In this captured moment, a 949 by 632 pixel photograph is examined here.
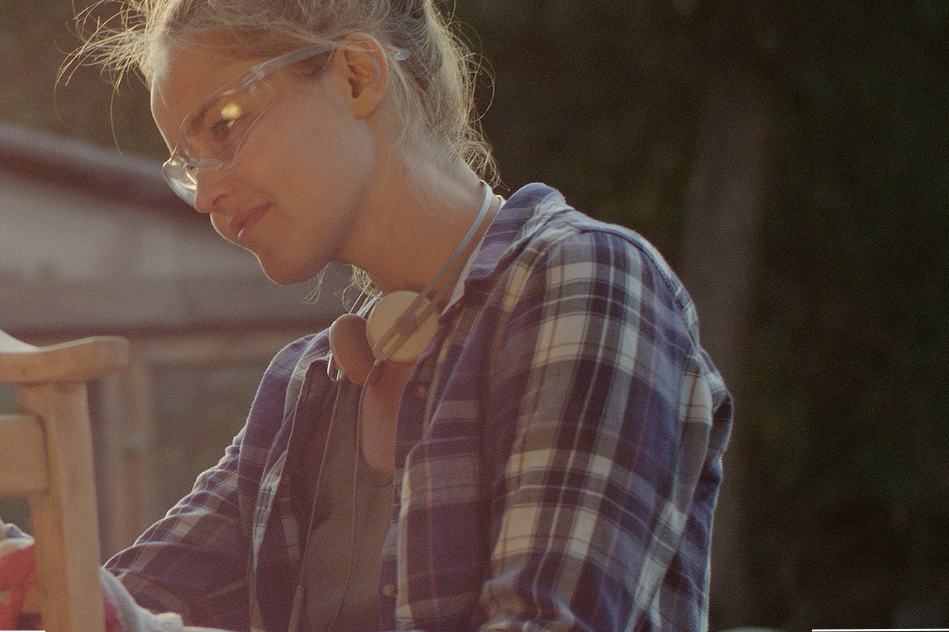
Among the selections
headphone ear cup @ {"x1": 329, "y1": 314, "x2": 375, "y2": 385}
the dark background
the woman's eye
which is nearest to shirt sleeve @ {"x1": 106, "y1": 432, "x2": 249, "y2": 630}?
headphone ear cup @ {"x1": 329, "y1": 314, "x2": 375, "y2": 385}

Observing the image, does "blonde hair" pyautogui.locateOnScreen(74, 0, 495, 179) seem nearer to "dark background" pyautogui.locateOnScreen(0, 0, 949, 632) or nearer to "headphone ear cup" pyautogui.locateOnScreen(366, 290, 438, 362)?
"headphone ear cup" pyautogui.locateOnScreen(366, 290, 438, 362)

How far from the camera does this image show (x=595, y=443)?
1.02 meters

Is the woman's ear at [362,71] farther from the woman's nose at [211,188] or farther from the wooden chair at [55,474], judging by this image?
the wooden chair at [55,474]

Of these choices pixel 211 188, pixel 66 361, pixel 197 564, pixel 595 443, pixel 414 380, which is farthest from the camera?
pixel 197 564

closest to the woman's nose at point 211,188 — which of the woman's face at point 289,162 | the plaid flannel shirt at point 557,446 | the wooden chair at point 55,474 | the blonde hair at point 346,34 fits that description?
the woman's face at point 289,162

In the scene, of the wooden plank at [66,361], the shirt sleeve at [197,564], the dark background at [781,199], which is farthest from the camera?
the dark background at [781,199]

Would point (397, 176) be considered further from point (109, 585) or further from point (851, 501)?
point (851, 501)

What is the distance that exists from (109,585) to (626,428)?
18.2 inches

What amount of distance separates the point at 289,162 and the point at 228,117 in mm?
91

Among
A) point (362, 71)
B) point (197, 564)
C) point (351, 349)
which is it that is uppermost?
point (362, 71)

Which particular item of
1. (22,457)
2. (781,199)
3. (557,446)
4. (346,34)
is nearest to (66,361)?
(22,457)

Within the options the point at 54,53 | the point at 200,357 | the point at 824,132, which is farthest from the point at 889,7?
the point at 54,53

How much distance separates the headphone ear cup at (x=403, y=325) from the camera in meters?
1.27

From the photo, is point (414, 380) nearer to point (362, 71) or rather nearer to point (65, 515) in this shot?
point (362, 71)
